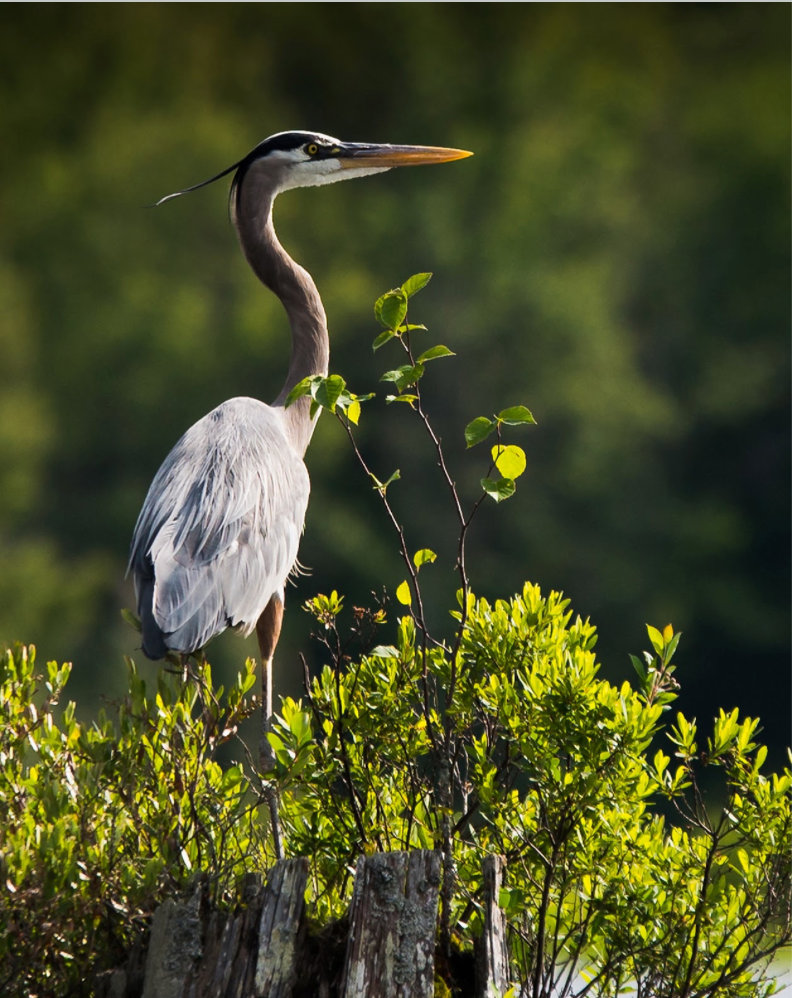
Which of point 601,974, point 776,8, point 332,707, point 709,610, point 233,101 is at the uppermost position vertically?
point 776,8

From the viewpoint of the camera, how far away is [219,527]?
2518 millimetres

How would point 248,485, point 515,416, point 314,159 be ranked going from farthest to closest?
point 314,159 < point 248,485 < point 515,416

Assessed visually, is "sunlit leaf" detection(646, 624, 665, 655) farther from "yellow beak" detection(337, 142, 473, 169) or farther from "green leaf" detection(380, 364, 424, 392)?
"yellow beak" detection(337, 142, 473, 169)

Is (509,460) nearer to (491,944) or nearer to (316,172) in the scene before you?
(491,944)

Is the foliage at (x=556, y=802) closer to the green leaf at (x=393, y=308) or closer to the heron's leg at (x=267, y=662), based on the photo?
the green leaf at (x=393, y=308)

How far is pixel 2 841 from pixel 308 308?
5.27 ft

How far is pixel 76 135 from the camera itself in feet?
52.5

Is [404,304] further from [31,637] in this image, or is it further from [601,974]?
[31,637]

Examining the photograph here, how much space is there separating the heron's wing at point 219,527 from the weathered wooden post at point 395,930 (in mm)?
697

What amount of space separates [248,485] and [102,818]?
873 millimetres

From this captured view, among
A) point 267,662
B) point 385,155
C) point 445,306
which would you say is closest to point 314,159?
point 385,155

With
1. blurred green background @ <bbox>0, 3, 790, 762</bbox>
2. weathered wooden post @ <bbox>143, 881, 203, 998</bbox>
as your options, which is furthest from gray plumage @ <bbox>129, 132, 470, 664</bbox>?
blurred green background @ <bbox>0, 3, 790, 762</bbox>

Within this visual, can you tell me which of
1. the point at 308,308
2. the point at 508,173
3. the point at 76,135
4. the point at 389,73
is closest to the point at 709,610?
the point at 508,173

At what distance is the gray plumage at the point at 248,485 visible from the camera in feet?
7.59
